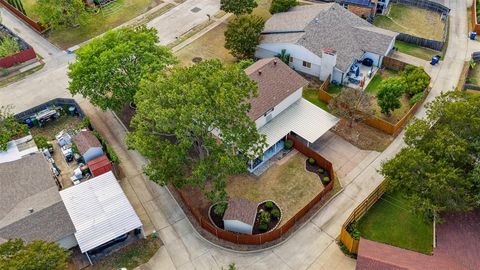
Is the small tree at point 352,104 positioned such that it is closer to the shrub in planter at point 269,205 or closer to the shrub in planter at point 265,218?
the shrub in planter at point 269,205

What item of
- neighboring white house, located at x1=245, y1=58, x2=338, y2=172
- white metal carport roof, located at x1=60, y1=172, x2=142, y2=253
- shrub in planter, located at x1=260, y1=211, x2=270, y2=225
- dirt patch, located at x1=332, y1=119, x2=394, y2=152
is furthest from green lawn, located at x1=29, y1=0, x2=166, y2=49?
shrub in planter, located at x1=260, y1=211, x2=270, y2=225

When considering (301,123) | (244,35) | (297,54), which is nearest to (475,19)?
(297,54)

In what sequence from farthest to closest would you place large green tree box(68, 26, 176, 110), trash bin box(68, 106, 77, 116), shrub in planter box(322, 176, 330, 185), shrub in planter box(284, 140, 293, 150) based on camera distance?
trash bin box(68, 106, 77, 116) → shrub in planter box(284, 140, 293, 150) → large green tree box(68, 26, 176, 110) → shrub in planter box(322, 176, 330, 185)

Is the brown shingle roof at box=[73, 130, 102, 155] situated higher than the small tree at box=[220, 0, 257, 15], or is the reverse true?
the small tree at box=[220, 0, 257, 15]

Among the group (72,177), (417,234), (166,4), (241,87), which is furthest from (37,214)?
(166,4)

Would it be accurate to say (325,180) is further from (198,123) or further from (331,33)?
(331,33)

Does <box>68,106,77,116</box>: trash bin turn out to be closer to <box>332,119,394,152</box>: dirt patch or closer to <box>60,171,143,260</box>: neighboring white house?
<box>60,171,143,260</box>: neighboring white house
